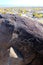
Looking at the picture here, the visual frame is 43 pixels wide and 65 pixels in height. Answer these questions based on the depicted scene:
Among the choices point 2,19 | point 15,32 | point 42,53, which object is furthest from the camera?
point 2,19

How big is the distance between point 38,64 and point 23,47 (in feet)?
1.35

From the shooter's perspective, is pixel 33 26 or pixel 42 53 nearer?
pixel 42 53

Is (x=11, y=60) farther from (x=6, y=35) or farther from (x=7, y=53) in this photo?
(x=6, y=35)

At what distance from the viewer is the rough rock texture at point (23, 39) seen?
12.8 feet

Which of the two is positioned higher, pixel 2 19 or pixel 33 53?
pixel 2 19

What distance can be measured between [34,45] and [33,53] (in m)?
0.15

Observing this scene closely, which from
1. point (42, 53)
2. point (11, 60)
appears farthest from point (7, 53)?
point (42, 53)

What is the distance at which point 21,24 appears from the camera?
4160mm

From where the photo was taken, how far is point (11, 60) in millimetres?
4098

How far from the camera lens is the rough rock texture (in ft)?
12.8

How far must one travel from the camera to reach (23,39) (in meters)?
3.96

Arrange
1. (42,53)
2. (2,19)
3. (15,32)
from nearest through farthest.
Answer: (42,53) → (15,32) → (2,19)

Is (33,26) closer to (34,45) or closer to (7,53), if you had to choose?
(34,45)

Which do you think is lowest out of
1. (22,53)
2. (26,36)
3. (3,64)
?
(3,64)
